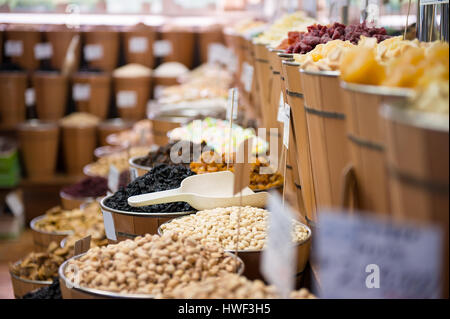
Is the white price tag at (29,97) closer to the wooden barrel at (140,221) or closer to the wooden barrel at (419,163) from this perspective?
the wooden barrel at (140,221)

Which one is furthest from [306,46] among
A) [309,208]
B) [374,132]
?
[374,132]

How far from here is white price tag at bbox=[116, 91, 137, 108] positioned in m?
6.67

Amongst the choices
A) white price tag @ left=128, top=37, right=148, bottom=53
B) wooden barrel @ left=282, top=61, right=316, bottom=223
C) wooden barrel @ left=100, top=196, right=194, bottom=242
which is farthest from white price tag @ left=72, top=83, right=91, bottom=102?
wooden barrel @ left=282, top=61, right=316, bottom=223

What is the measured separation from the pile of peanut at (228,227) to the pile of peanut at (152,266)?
108 millimetres

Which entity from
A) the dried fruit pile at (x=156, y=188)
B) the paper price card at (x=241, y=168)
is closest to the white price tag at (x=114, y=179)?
the dried fruit pile at (x=156, y=188)

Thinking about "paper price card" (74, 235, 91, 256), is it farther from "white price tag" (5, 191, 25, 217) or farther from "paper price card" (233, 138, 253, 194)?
"white price tag" (5, 191, 25, 217)

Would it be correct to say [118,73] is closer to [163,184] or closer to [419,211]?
[163,184]

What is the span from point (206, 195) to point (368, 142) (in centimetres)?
109

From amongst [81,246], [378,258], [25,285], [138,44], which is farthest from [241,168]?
[138,44]

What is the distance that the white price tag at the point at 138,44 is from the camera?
684 cm

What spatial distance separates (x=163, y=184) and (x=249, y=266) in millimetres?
713

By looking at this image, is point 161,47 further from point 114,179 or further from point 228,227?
point 228,227

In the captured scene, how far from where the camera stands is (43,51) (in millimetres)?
6688

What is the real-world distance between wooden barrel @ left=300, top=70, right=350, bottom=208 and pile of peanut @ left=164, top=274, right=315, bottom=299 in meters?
0.23
